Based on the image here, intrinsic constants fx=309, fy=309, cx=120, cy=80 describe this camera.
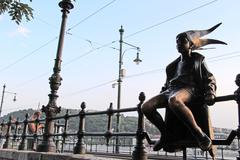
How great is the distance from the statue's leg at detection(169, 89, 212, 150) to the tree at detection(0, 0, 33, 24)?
2.93 metres

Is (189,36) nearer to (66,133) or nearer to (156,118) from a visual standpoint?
(156,118)

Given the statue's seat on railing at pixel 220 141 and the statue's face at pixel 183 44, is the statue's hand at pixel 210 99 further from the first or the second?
the statue's face at pixel 183 44

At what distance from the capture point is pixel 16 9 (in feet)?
16.6

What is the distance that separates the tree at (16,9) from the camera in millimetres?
5020

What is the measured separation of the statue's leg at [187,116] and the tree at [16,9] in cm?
293

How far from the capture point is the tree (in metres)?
5.02

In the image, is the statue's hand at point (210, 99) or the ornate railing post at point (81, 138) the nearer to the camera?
the statue's hand at point (210, 99)

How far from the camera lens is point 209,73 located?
11.3 ft

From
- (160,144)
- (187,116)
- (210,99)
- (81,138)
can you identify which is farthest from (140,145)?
(81,138)

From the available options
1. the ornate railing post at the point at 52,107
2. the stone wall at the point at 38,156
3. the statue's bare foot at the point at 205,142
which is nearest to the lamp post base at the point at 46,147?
the ornate railing post at the point at 52,107

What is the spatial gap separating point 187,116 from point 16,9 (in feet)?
11.0

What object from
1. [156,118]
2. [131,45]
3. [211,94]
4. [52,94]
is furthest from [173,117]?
[131,45]

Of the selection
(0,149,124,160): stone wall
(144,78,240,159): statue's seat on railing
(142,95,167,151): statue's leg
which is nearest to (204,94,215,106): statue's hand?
(144,78,240,159): statue's seat on railing

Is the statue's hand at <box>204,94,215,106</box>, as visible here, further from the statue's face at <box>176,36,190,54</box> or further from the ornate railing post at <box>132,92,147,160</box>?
the ornate railing post at <box>132,92,147,160</box>
